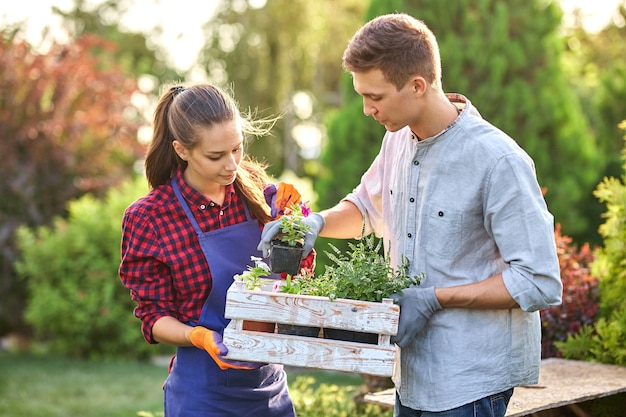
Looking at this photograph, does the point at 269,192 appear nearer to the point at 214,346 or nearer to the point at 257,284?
the point at 257,284

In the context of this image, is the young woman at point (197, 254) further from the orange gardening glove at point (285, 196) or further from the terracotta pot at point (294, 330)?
the terracotta pot at point (294, 330)

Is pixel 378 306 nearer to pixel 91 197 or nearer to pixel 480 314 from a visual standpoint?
pixel 480 314

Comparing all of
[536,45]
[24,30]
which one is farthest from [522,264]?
[24,30]

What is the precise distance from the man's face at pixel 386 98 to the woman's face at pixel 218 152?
50 cm

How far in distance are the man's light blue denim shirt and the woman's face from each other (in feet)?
1.81

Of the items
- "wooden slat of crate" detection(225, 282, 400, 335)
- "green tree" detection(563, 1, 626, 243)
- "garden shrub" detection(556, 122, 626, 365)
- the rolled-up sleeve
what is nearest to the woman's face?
"wooden slat of crate" detection(225, 282, 400, 335)

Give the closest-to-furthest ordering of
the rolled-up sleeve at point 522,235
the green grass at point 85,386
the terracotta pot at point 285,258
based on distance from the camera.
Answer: the rolled-up sleeve at point 522,235
the terracotta pot at point 285,258
the green grass at point 85,386

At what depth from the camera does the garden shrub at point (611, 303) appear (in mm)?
3996

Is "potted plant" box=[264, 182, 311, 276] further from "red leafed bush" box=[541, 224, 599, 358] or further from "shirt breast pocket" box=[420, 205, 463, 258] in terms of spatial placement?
"red leafed bush" box=[541, 224, 599, 358]

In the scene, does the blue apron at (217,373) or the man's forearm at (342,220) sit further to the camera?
the man's forearm at (342,220)

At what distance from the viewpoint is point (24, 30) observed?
9883mm

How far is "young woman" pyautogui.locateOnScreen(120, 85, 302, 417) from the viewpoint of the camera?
106 inches

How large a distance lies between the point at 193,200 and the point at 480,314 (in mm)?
982

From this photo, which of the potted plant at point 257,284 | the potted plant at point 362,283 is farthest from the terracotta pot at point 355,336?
the potted plant at point 257,284
